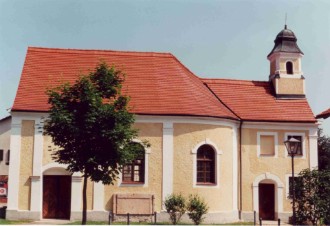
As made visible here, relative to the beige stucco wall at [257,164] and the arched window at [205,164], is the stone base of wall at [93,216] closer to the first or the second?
the arched window at [205,164]

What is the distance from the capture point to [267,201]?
27.3 meters

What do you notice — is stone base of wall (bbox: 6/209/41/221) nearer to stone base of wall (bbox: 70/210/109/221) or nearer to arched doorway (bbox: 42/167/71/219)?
arched doorway (bbox: 42/167/71/219)

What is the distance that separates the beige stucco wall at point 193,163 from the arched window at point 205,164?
419mm

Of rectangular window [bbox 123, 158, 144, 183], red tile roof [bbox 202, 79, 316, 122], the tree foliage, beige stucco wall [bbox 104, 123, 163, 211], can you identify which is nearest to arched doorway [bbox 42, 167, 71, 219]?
beige stucco wall [bbox 104, 123, 163, 211]

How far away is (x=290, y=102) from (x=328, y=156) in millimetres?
8992

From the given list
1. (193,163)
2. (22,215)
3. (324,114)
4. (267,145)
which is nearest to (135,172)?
(193,163)

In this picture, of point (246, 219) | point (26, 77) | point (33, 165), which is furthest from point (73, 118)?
point (246, 219)

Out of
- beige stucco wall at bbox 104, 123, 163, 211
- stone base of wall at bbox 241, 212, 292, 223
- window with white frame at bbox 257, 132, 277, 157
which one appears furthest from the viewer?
window with white frame at bbox 257, 132, 277, 157

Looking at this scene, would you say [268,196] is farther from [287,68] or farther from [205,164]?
[287,68]

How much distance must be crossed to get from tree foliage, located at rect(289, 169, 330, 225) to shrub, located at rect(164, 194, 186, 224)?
566 cm

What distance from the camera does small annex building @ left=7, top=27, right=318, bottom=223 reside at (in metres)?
23.6

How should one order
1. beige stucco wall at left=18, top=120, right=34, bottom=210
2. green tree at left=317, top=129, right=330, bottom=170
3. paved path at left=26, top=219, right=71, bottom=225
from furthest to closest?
green tree at left=317, top=129, right=330, bottom=170 → beige stucco wall at left=18, top=120, right=34, bottom=210 → paved path at left=26, top=219, right=71, bottom=225

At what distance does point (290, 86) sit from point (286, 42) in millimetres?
2954

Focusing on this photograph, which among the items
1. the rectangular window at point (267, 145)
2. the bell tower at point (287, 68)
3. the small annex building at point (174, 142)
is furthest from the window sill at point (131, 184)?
the bell tower at point (287, 68)
